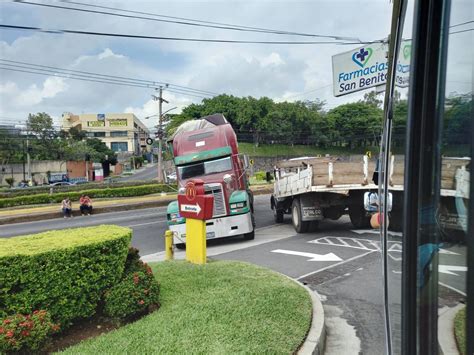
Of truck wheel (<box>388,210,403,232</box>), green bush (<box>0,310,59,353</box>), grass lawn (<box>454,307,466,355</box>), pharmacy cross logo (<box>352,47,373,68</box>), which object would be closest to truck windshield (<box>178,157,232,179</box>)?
pharmacy cross logo (<box>352,47,373,68</box>)

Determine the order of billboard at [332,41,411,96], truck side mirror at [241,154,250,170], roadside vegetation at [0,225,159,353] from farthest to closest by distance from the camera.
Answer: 1. billboard at [332,41,411,96]
2. truck side mirror at [241,154,250,170]
3. roadside vegetation at [0,225,159,353]

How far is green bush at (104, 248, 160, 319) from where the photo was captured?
13.7ft

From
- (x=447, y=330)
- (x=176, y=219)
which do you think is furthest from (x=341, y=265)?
(x=447, y=330)

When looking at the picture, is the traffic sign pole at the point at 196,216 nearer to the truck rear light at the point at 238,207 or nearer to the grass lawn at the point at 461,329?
the truck rear light at the point at 238,207

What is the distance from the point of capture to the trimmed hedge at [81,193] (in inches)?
970

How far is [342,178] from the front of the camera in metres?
9.93

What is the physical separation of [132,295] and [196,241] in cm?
255

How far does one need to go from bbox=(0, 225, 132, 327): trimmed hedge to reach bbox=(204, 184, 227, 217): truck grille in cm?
581

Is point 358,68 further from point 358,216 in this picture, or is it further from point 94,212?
point 94,212

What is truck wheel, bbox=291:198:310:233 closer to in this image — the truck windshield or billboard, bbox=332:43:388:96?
the truck windshield

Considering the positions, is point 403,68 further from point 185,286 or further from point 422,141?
point 185,286

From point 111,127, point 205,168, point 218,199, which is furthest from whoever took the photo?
point 111,127

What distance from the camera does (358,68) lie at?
522 inches

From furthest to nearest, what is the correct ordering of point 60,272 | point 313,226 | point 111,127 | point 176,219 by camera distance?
point 111,127 → point 313,226 → point 176,219 → point 60,272
